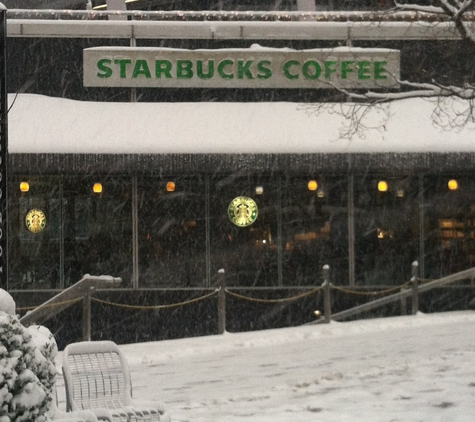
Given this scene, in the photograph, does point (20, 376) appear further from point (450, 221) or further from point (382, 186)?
point (450, 221)

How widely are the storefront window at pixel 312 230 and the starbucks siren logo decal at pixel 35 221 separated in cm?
494

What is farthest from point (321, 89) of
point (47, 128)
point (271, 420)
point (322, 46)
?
point (271, 420)

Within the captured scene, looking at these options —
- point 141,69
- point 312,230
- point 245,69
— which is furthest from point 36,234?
point 312,230

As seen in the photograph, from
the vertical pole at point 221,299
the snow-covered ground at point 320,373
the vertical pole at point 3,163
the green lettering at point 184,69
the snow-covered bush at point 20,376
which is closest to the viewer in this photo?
the snow-covered bush at point 20,376

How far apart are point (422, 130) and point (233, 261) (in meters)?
4.66

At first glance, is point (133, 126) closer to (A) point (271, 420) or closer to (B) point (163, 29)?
(B) point (163, 29)

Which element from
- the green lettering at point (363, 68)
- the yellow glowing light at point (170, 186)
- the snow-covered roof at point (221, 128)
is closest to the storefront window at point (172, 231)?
the yellow glowing light at point (170, 186)

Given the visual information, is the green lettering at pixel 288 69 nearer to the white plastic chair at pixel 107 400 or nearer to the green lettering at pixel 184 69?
the green lettering at pixel 184 69

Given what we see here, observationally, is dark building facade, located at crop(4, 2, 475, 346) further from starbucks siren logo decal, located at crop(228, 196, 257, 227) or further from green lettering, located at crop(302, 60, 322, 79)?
green lettering, located at crop(302, 60, 322, 79)

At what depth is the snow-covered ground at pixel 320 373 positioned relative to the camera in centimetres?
880

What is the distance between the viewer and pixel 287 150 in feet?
56.1

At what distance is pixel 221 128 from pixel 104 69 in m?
2.88

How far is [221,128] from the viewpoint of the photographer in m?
17.9

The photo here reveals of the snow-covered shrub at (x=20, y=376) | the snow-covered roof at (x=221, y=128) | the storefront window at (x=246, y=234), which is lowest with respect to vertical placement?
the snow-covered shrub at (x=20, y=376)
